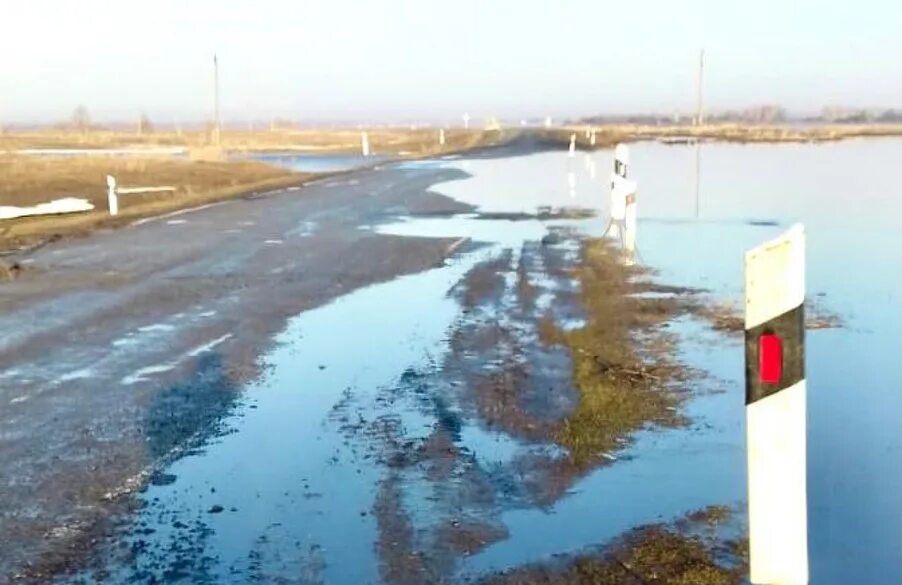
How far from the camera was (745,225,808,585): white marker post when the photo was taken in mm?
3717

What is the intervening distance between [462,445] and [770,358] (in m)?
Answer: 3.50

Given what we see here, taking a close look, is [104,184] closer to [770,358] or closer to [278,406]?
[278,406]

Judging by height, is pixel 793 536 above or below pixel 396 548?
above

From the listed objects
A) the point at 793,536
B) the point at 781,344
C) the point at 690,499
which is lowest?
the point at 690,499

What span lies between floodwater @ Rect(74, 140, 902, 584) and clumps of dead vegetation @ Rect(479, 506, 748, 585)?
0.44ft

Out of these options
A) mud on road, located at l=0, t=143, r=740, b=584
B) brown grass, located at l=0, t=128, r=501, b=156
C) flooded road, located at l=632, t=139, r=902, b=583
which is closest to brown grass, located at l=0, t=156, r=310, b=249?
mud on road, located at l=0, t=143, r=740, b=584

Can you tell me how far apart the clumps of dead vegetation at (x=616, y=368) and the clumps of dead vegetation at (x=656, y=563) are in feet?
4.46

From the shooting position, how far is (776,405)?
384cm

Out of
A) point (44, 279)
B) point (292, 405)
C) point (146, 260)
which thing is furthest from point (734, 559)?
point (146, 260)

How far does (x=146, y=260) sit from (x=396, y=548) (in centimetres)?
1251

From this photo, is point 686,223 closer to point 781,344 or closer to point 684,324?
point 684,324

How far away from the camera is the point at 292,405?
26.9 feet

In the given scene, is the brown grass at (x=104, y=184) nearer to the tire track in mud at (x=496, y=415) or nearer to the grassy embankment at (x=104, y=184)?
the grassy embankment at (x=104, y=184)

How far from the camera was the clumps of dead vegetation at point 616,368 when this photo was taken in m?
7.45
